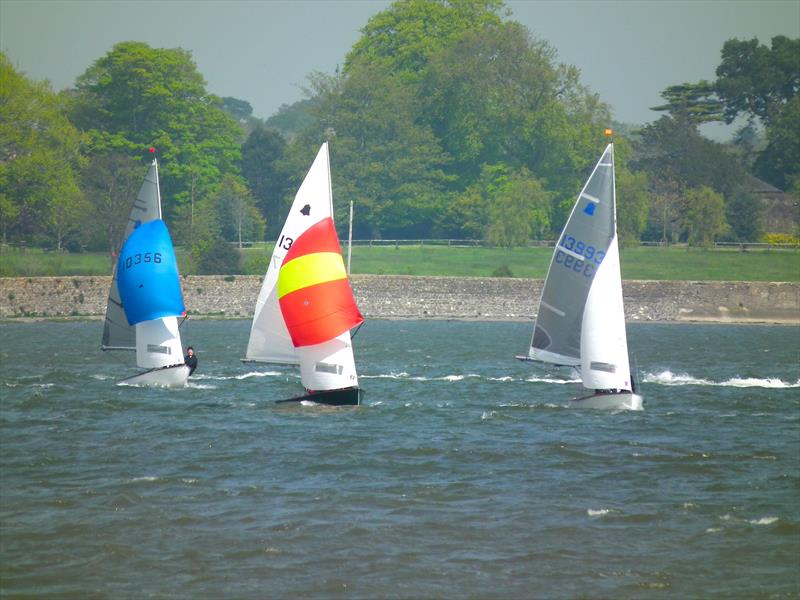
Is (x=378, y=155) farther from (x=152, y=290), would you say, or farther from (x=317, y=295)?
(x=317, y=295)

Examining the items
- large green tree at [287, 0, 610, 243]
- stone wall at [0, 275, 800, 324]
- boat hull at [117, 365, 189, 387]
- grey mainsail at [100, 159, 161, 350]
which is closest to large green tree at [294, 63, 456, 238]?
large green tree at [287, 0, 610, 243]

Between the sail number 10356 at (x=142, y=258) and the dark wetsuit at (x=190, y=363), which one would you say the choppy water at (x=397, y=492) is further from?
the sail number 10356 at (x=142, y=258)

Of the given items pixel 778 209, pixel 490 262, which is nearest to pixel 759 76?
pixel 778 209

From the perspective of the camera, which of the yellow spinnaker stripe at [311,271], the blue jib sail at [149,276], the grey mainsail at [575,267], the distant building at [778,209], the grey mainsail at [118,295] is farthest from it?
the distant building at [778,209]

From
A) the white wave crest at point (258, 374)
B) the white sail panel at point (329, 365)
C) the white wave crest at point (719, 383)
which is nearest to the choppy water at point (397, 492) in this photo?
the white wave crest at point (719, 383)

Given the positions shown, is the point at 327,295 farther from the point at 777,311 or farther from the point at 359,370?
the point at 777,311

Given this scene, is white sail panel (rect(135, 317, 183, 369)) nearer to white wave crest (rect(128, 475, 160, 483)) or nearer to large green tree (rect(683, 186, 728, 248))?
white wave crest (rect(128, 475, 160, 483))

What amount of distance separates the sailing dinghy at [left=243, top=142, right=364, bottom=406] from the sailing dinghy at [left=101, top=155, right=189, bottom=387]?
473 centimetres

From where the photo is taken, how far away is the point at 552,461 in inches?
1041

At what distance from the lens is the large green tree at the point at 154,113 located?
324ft

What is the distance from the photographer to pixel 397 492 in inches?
917

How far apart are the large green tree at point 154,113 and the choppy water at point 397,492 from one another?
5920 cm

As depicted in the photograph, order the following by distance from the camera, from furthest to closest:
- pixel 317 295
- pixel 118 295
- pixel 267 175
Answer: pixel 267 175, pixel 118 295, pixel 317 295

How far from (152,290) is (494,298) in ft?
144
